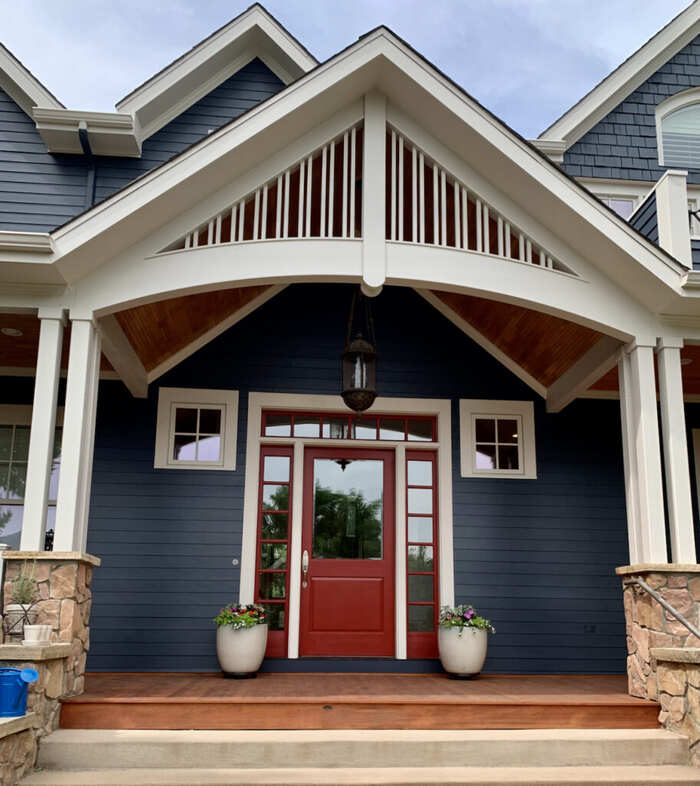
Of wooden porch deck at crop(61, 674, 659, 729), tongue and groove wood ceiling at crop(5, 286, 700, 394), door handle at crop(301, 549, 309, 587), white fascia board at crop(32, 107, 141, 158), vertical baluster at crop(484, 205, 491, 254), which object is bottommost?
wooden porch deck at crop(61, 674, 659, 729)

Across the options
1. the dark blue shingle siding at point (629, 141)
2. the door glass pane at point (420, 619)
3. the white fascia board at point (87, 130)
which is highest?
the dark blue shingle siding at point (629, 141)

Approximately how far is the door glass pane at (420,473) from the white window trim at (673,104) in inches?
163

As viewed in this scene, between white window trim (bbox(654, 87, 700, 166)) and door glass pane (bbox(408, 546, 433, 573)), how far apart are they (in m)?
4.74

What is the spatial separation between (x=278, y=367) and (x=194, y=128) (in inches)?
106

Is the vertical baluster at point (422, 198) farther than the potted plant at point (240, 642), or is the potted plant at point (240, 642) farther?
the potted plant at point (240, 642)

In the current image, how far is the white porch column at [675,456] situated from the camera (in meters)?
5.02

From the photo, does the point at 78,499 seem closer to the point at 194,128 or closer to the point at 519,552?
the point at 519,552

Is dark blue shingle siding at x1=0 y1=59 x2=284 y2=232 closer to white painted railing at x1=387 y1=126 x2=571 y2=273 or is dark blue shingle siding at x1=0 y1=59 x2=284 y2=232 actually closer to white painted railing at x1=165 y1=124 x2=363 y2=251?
white painted railing at x1=165 y1=124 x2=363 y2=251

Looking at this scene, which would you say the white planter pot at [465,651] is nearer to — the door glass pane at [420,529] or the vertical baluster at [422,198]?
the door glass pane at [420,529]

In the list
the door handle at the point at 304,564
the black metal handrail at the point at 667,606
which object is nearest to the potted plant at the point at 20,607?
the door handle at the point at 304,564

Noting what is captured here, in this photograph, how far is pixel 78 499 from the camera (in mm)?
4703

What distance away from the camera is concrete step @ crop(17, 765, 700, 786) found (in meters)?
3.97

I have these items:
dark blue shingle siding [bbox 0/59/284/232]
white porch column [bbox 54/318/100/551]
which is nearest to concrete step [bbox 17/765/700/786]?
white porch column [bbox 54/318/100/551]

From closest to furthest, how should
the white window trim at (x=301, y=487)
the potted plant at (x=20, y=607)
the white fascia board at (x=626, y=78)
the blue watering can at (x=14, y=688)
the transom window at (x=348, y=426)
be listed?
the blue watering can at (x=14, y=688), the potted plant at (x=20, y=607), the white window trim at (x=301, y=487), the transom window at (x=348, y=426), the white fascia board at (x=626, y=78)
